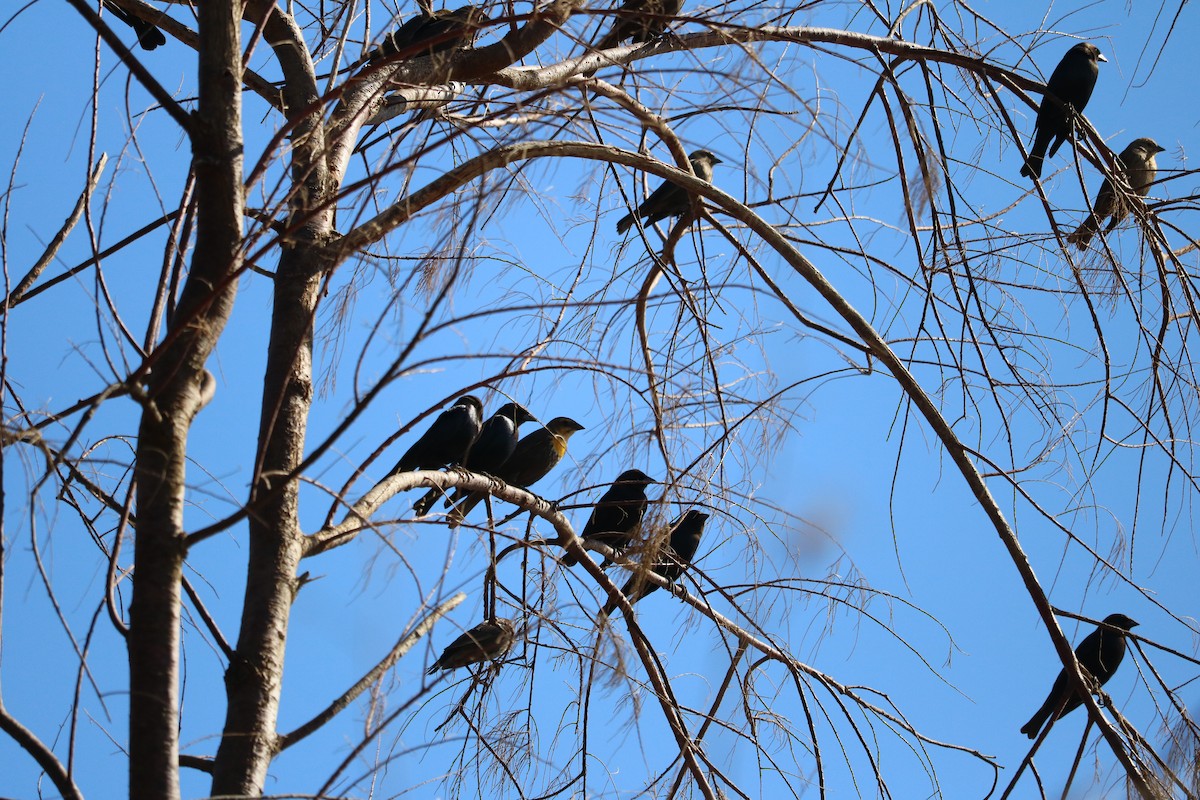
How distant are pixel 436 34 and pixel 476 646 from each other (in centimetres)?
192

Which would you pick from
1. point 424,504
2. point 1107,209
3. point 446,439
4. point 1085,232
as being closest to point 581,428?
point 446,439

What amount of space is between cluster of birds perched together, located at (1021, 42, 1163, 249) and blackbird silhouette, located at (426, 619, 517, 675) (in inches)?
73.3

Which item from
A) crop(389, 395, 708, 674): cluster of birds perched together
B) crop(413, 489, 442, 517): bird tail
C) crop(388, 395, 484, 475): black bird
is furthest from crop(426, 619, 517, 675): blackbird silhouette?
crop(388, 395, 484, 475): black bird

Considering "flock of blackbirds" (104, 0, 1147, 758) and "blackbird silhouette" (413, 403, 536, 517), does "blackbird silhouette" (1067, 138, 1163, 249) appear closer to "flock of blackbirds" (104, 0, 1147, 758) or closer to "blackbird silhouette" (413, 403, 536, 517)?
"flock of blackbirds" (104, 0, 1147, 758)

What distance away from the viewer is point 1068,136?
296 cm

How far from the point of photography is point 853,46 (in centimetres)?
313

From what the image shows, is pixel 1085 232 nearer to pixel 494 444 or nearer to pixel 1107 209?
pixel 1107 209

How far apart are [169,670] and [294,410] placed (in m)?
0.77

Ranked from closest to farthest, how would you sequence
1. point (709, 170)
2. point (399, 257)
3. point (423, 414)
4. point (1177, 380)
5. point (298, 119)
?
point (298, 119) < point (423, 414) < point (1177, 380) < point (399, 257) < point (709, 170)

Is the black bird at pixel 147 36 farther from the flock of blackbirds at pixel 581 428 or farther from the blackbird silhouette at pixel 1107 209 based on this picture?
the blackbird silhouette at pixel 1107 209

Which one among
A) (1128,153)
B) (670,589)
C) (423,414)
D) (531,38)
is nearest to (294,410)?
(423,414)

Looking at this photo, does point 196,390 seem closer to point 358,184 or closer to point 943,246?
point 358,184

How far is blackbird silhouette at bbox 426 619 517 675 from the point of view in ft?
11.0

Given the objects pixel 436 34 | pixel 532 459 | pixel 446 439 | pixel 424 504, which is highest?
pixel 532 459
